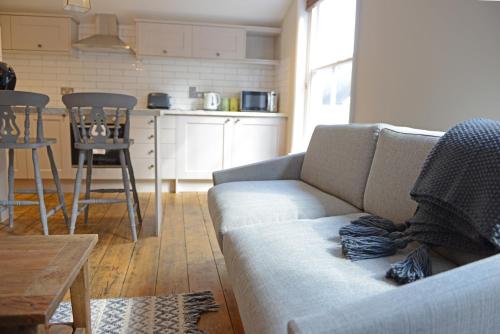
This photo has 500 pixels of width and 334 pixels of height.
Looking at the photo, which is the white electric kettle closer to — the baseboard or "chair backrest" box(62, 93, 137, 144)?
the baseboard

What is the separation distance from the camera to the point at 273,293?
89cm

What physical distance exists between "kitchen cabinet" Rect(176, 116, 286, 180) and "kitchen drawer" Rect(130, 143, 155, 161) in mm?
296

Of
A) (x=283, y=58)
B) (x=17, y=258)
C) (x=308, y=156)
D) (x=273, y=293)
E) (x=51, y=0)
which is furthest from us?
(x=283, y=58)

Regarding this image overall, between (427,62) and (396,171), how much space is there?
2.61 ft

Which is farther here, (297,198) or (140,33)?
(140,33)

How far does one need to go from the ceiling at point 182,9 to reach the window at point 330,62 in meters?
0.74

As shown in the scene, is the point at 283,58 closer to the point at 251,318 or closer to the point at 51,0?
the point at 51,0

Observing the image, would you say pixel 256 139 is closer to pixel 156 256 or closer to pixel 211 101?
pixel 211 101

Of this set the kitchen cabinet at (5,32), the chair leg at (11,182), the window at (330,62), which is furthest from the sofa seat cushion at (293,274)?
the kitchen cabinet at (5,32)

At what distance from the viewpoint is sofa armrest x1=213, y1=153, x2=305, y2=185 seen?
2291 millimetres

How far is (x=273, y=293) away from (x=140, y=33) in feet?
13.0

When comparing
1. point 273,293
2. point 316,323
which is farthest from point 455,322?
point 273,293

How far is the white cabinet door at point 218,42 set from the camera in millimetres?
4238

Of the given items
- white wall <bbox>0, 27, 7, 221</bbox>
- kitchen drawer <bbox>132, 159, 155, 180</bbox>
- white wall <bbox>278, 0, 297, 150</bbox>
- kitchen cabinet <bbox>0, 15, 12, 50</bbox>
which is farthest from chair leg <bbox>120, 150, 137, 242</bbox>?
kitchen cabinet <bbox>0, 15, 12, 50</bbox>
